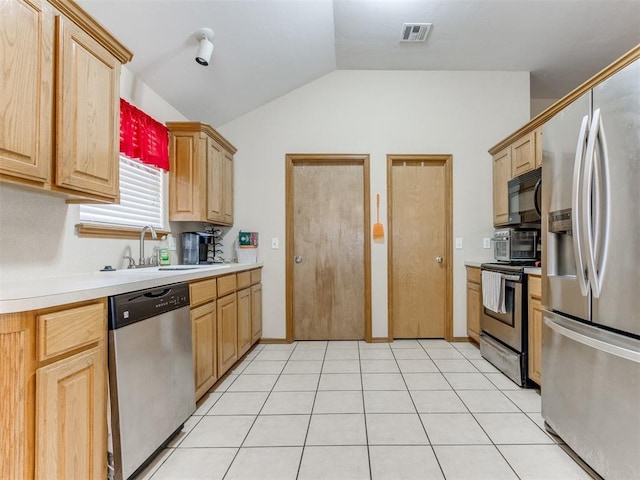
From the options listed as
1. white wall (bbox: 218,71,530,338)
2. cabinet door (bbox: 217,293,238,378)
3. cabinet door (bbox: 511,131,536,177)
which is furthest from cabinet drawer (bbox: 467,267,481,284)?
cabinet door (bbox: 217,293,238,378)

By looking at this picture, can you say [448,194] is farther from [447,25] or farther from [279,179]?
[279,179]

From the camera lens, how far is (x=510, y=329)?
8.61 feet

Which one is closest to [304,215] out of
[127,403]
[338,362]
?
[338,362]

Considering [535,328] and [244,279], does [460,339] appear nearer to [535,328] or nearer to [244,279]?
[535,328]

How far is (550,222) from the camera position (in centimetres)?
178

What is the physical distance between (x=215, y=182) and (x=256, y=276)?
3.46 ft

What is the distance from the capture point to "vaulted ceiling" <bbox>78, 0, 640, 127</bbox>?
7.53 ft

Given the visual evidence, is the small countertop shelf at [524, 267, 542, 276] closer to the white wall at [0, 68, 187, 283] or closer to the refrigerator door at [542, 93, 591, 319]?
the refrigerator door at [542, 93, 591, 319]

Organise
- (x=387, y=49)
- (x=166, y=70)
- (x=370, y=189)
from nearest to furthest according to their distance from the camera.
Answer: (x=166, y=70) < (x=387, y=49) < (x=370, y=189)

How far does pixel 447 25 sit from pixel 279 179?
2.18m

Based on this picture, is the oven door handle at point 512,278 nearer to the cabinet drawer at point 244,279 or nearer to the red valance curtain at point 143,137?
the cabinet drawer at point 244,279

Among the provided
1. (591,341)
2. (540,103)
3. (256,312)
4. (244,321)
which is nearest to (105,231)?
(244,321)

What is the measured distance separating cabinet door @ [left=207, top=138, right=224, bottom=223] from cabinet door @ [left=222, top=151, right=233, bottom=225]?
87mm

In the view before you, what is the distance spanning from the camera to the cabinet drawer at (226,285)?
2.48m
